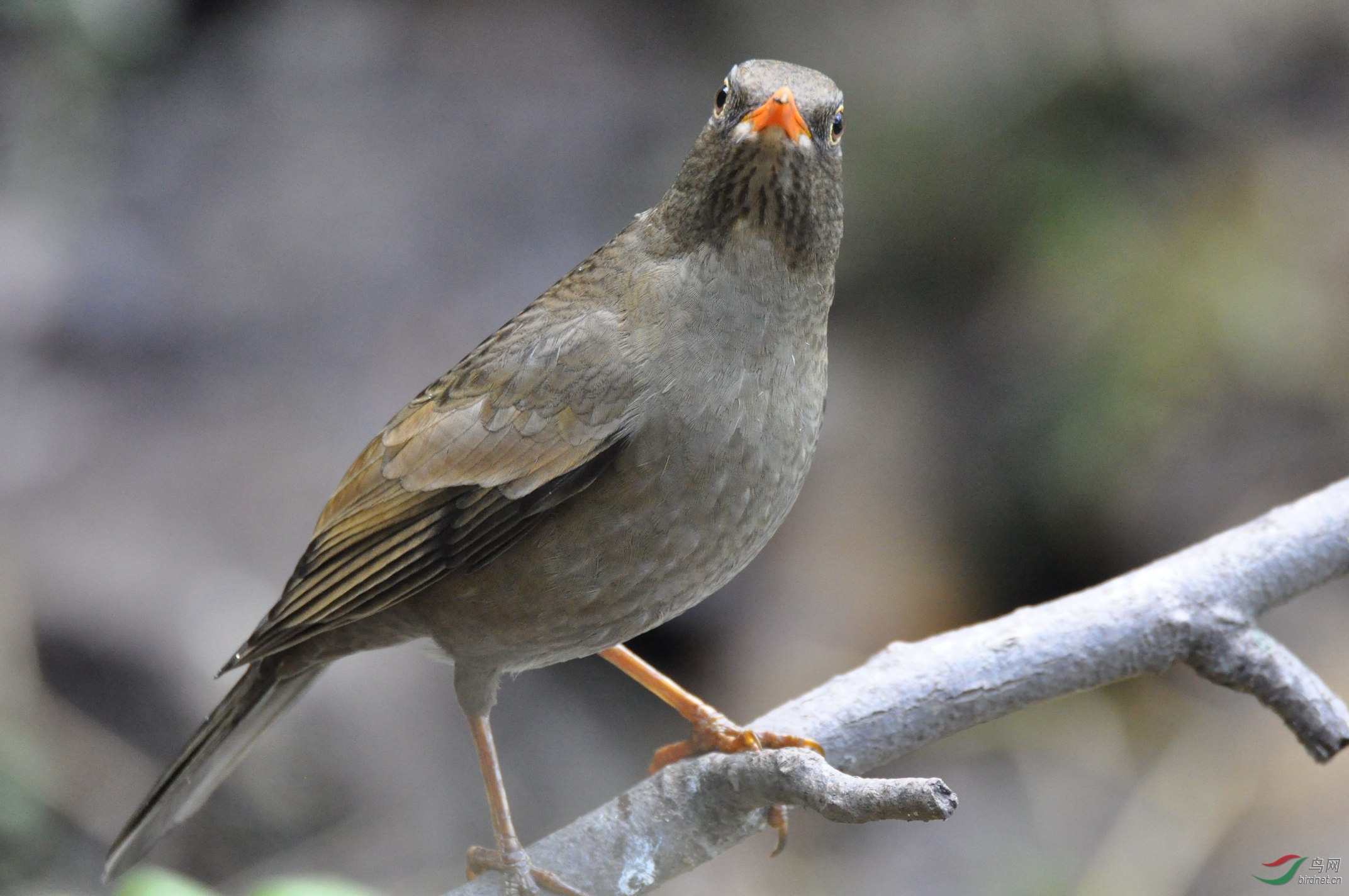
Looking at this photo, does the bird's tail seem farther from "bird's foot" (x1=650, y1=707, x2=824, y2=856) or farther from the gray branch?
"bird's foot" (x1=650, y1=707, x2=824, y2=856)

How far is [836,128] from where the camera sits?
324 centimetres

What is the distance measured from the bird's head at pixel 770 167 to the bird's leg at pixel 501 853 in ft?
4.98

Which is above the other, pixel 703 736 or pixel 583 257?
pixel 583 257

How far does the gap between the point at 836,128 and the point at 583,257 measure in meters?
3.84

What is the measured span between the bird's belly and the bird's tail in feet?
2.45

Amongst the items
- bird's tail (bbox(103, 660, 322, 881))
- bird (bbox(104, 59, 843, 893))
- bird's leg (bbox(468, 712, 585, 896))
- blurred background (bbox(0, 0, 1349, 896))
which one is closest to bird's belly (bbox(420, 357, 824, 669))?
bird (bbox(104, 59, 843, 893))

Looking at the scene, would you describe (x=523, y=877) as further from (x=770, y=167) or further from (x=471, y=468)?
(x=770, y=167)

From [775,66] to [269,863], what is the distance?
390 cm

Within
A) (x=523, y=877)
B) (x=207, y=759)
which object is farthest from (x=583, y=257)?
(x=523, y=877)

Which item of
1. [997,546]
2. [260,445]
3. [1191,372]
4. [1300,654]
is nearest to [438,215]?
[260,445]

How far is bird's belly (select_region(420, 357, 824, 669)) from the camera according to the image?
325 cm

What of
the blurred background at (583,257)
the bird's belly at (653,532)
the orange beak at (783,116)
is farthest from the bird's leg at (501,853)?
the blurred background at (583,257)

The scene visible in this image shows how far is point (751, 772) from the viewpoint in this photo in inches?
125

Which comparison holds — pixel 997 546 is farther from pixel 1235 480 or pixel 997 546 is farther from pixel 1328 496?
pixel 1328 496
